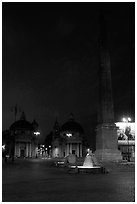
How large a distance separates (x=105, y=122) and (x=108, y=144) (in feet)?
6.75

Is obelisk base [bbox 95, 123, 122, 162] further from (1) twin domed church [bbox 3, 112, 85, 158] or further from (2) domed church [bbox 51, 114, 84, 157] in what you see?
Answer: (2) domed church [bbox 51, 114, 84, 157]

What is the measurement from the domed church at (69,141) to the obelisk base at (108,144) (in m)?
94.3

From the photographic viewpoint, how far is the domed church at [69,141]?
123 metres

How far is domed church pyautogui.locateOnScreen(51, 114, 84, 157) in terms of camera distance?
123250 millimetres

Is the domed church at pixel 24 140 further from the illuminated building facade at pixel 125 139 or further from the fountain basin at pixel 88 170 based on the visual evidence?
the fountain basin at pixel 88 170

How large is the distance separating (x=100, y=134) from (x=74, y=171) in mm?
7336

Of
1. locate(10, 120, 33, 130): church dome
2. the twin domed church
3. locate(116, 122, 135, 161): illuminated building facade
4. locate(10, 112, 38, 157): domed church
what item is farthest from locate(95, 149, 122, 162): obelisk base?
locate(10, 120, 33, 130): church dome

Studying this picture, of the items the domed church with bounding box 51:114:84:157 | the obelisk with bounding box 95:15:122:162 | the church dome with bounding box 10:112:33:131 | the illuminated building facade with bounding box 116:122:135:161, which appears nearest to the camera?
the obelisk with bounding box 95:15:122:162

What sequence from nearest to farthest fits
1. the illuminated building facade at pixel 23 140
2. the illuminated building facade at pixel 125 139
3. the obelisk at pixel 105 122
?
the obelisk at pixel 105 122, the illuminated building facade at pixel 125 139, the illuminated building facade at pixel 23 140

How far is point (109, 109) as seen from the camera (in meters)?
26.6

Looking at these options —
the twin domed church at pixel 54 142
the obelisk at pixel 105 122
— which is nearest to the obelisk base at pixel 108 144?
the obelisk at pixel 105 122

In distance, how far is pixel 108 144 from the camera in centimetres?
2606

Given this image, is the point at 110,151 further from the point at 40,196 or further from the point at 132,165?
the point at 40,196

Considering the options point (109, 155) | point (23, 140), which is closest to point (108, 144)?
point (109, 155)
